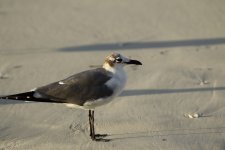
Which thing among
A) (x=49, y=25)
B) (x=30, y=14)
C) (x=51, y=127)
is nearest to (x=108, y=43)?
(x=49, y=25)

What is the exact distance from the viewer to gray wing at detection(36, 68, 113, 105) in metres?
3.62

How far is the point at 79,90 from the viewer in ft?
12.0

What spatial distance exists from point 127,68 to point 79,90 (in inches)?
64.4

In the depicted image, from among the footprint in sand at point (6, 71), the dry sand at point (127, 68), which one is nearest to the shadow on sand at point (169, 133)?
the dry sand at point (127, 68)

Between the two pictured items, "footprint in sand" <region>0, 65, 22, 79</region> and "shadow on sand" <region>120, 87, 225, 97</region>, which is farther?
"footprint in sand" <region>0, 65, 22, 79</region>

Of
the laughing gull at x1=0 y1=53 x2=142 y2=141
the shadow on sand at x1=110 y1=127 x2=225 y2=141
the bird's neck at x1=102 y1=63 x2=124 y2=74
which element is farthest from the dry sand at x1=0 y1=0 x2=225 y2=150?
the bird's neck at x1=102 y1=63 x2=124 y2=74

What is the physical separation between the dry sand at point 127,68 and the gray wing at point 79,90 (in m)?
0.46

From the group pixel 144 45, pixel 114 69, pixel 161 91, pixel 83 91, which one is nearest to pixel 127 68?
pixel 161 91

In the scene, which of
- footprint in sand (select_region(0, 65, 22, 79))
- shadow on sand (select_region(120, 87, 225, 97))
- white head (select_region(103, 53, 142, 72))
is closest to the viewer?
white head (select_region(103, 53, 142, 72))

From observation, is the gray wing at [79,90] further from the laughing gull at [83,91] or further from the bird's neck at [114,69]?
the bird's neck at [114,69]

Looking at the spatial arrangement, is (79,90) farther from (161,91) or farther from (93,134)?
(161,91)

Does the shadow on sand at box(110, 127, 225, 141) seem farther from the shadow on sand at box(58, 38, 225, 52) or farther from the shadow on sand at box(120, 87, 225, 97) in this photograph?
the shadow on sand at box(58, 38, 225, 52)

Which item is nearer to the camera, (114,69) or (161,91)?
(114,69)

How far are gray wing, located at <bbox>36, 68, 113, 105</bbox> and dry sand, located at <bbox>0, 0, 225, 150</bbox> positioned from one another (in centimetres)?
46
